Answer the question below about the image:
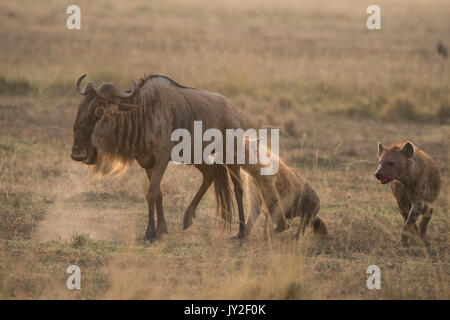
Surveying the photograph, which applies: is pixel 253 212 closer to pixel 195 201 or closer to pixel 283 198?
pixel 283 198

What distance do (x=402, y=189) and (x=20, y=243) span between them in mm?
3724

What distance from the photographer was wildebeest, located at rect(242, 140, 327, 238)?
7.60 metres

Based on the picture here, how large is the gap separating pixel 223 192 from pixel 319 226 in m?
1.13

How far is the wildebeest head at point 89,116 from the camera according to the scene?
705 cm

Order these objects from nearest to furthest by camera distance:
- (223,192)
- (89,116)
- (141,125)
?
(89,116)
(141,125)
(223,192)

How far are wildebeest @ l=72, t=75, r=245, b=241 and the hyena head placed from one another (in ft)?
4.84

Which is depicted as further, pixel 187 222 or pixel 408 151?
pixel 187 222

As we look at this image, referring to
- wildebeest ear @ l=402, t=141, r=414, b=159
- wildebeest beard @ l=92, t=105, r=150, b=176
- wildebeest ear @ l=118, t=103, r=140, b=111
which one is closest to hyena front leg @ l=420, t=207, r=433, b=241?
wildebeest ear @ l=402, t=141, r=414, b=159

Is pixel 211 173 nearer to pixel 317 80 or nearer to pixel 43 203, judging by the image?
pixel 43 203

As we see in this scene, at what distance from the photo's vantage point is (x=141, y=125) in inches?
288

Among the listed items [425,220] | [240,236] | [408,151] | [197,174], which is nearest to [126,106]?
[240,236]

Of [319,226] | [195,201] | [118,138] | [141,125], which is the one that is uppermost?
[141,125]

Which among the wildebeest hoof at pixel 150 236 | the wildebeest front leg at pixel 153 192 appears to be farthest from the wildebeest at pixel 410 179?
the wildebeest hoof at pixel 150 236

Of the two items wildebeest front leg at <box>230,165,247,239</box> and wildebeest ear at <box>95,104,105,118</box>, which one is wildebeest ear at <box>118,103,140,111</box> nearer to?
wildebeest ear at <box>95,104,105,118</box>
